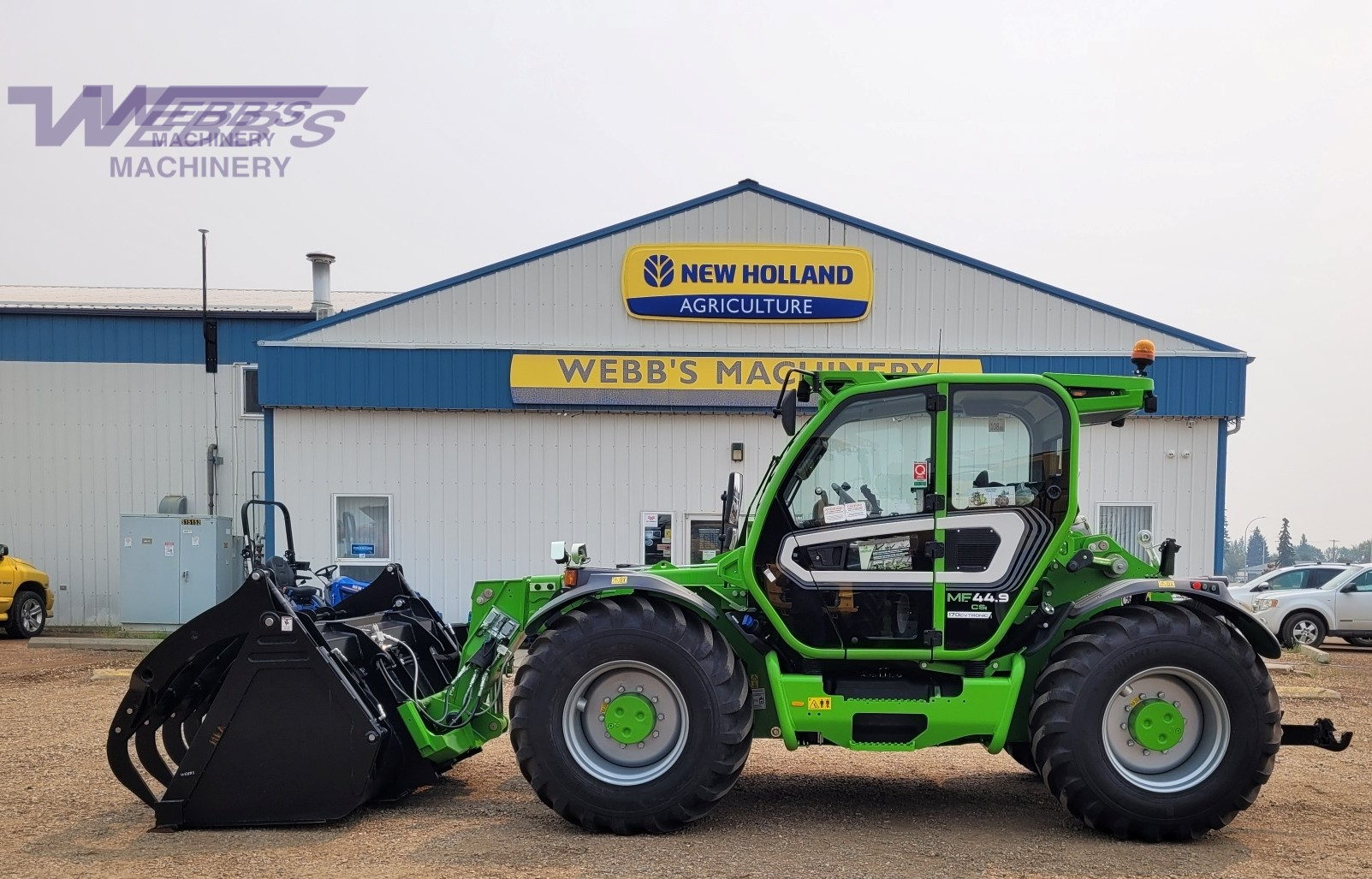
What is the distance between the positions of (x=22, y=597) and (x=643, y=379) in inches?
447

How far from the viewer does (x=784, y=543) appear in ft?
20.9

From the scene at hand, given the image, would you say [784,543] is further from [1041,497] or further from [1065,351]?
[1065,351]

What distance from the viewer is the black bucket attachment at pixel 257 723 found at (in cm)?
607

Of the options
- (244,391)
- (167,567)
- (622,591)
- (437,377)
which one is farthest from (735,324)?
(244,391)

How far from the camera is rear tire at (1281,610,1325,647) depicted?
1738cm

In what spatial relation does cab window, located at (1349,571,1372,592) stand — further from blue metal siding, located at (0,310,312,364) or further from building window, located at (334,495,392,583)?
blue metal siding, located at (0,310,312,364)

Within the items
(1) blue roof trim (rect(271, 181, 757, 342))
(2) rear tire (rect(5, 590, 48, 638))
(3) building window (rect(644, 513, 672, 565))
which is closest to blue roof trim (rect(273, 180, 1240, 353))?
(1) blue roof trim (rect(271, 181, 757, 342))

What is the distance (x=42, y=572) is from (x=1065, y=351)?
17.3m

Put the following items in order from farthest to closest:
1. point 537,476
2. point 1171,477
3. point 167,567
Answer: point 167,567, point 537,476, point 1171,477

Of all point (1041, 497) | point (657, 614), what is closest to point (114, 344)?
point (657, 614)

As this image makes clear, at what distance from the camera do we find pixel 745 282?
1515cm

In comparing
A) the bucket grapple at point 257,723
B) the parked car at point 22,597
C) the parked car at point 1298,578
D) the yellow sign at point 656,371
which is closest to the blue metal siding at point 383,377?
the yellow sign at point 656,371

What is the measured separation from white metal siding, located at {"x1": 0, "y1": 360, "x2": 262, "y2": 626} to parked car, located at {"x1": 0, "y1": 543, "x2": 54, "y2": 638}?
1132 millimetres

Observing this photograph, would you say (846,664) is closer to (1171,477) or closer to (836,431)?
(836,431)
